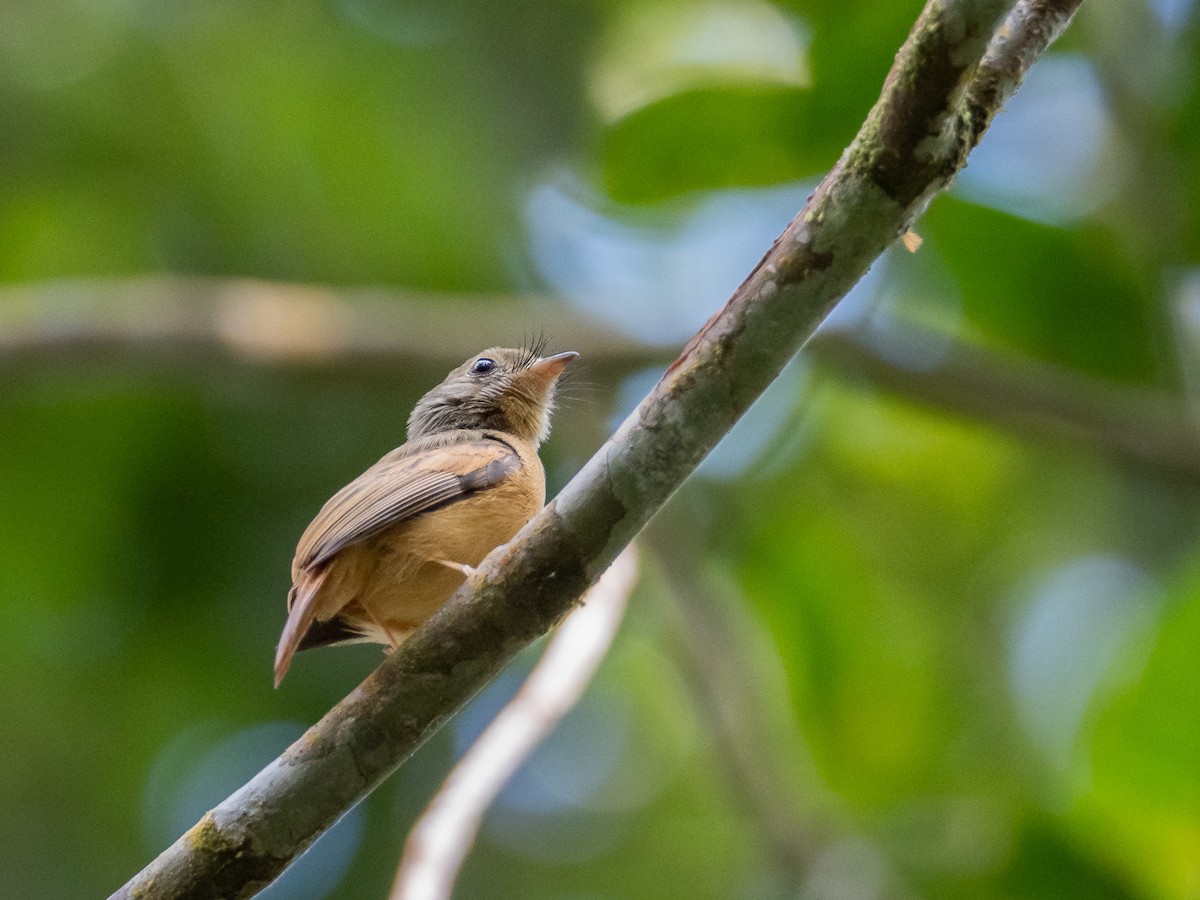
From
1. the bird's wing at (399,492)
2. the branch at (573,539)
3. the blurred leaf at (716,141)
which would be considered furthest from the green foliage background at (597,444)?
the branch at (573,539)

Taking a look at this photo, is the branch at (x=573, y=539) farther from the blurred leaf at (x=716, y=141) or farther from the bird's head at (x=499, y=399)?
the blurred leaf at (x=716, y=141)

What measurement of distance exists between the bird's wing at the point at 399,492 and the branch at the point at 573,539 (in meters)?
0.81

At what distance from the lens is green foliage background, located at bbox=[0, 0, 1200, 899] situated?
21.1 ft

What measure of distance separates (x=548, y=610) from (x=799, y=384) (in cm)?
551

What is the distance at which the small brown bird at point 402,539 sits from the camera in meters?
4.00

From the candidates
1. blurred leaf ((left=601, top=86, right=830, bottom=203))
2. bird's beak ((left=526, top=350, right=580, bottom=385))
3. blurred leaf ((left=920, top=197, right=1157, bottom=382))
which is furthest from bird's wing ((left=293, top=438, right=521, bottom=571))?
blurred leaf ((left=920, top=197, right=1157, bottom=382))

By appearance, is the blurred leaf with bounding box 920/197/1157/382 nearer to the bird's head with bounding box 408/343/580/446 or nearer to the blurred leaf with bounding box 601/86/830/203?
the blurred leaf with bounding box 601/86/830/203

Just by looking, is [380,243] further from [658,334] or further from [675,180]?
[675,180]

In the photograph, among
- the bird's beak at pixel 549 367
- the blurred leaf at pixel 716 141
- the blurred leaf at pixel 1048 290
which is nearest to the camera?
the bird's beak at pixel 549 367

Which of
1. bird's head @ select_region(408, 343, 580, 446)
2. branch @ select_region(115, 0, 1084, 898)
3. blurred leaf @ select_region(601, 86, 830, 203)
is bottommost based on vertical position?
branch @ select_region(115, 0, 1084, 898)

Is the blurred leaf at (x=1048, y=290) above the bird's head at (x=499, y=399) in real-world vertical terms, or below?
above

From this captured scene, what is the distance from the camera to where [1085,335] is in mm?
6941

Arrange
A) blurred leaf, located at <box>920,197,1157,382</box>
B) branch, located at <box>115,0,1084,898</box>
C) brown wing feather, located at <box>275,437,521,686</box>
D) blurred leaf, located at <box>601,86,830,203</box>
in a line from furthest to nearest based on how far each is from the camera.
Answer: blurred leaf, located at <box>920,197,1157,382</box>, blurred leaf, located at <box>601,86,830,203</box>, brown wing feather, located at <box>275,437,521,686</box>, branch, located at <box>115,0,1084,898</box>

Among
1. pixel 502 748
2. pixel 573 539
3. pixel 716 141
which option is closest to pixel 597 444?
pixel 716 141
